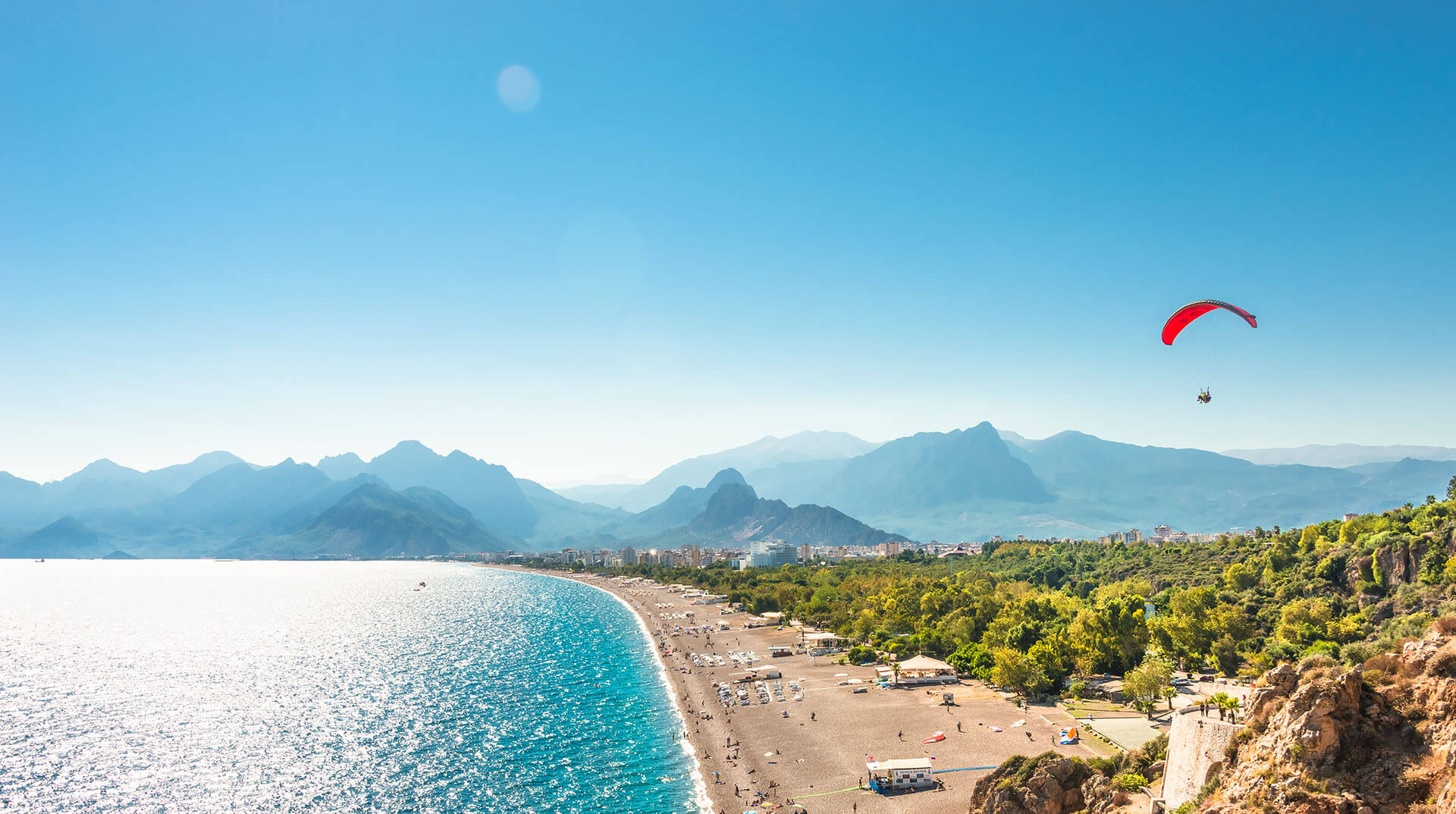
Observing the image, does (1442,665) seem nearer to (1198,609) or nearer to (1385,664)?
(1385,664)

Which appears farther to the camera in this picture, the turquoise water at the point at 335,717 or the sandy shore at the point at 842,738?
the turquoise water at the point at 335,717

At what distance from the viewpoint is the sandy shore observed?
32938mm

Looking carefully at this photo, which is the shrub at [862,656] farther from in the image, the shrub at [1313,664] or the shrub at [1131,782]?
the shrub at [1313,664]

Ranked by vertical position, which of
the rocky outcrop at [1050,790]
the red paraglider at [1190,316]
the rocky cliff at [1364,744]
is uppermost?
the red paraglider at [1190,316]

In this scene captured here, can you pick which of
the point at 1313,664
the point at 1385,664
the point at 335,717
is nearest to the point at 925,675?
the point at 1313,664

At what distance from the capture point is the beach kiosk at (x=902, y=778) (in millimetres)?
33094

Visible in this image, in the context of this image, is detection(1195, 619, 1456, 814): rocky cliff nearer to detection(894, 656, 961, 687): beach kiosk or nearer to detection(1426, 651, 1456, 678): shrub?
detection(1426, 651, 1456, 678): shrub

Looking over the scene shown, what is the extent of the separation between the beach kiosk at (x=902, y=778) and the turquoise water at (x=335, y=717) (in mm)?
8837

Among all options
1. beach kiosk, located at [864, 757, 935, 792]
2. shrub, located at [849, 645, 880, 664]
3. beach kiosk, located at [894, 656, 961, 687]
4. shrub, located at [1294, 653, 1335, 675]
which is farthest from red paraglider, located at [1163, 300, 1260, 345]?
shrub, located at [849, 645, 880, 664]

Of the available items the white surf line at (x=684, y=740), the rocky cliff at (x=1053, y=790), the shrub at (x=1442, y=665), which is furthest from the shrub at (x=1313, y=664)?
the white surf line at (x=684, y=740)

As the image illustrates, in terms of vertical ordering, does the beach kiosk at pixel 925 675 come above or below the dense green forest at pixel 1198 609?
below

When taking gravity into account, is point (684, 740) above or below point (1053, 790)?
below

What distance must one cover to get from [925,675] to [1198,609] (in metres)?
22.3

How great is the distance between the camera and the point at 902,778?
3325 cm
